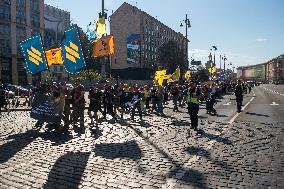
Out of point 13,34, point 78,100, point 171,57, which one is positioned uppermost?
point 13,34

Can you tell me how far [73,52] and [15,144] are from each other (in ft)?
16.8

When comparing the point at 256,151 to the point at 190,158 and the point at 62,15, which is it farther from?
the point at 62,15

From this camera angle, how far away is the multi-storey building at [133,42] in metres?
82.7

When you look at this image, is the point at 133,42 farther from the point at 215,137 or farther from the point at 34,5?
the point at 215,137

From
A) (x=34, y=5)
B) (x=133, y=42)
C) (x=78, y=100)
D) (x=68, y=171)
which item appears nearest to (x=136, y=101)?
(x=78, y=100)

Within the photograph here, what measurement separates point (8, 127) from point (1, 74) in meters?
46.1

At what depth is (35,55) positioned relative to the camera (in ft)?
49.3

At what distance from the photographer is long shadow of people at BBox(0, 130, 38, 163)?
28.2 feet

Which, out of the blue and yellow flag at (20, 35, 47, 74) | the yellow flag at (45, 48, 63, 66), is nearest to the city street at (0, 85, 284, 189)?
the blue and yellow flag at (20, 35, 47, 74)

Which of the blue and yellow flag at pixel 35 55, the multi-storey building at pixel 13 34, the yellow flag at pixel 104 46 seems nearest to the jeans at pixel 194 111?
the yellow flag at pixel 104 46

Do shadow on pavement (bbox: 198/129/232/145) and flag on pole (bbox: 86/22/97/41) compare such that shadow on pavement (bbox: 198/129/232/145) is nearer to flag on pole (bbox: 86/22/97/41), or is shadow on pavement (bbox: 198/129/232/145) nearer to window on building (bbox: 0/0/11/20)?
flag on pole (bbox: 86/22/97/41)

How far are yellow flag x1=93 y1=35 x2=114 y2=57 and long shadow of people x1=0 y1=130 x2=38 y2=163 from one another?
22.1ft

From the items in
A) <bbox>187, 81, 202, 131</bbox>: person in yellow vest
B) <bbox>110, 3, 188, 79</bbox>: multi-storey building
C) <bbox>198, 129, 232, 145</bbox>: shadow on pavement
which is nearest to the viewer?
<bbox>198, 129, 232, 145</bbox>: shadow on pavement

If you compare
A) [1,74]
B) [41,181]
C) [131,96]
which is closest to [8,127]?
[131,96]
